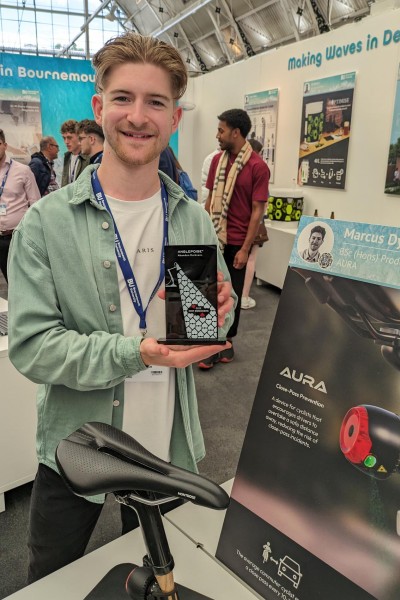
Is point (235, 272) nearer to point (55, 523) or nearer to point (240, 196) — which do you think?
point (240, 196)

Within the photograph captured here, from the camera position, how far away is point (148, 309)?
1.08 m

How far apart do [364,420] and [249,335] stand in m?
3.67

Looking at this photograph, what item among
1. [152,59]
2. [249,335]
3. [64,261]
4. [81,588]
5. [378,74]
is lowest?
[249,335]

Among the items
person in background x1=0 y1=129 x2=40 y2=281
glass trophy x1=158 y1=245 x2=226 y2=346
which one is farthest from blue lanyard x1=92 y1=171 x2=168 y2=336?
person in background x1=0 y1=129 x2=40 y2=281

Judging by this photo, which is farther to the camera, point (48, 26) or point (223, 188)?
point (48, 26)

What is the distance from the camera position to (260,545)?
0.90 metres

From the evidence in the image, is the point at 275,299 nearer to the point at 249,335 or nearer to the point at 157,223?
the point at 249,335

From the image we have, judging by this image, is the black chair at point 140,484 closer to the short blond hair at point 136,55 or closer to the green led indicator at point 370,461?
the green led indicator at point 370,461

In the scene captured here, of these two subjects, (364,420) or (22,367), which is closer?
(364,420)

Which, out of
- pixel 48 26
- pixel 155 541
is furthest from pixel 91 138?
pixel 48 26

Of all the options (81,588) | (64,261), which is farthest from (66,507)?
(64,261)

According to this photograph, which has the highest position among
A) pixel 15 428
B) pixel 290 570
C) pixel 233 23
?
pixel 233 23

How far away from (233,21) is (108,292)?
9.57m

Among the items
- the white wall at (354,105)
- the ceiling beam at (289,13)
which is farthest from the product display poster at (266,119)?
the ceiling beam at (289,13)
